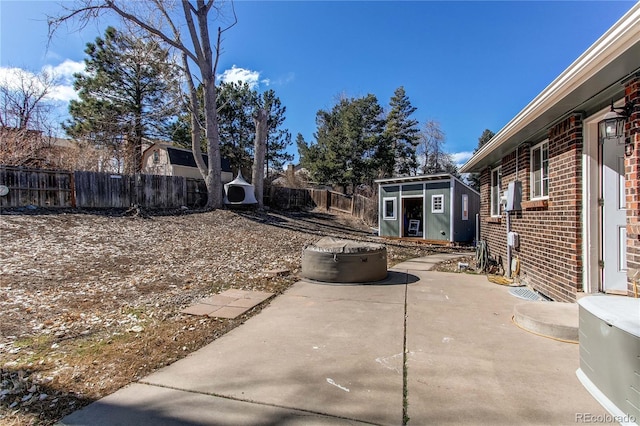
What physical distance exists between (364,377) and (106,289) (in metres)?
4.48

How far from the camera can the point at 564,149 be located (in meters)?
4.45

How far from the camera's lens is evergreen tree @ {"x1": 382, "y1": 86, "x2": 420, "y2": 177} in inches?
1102

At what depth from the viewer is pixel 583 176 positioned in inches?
160

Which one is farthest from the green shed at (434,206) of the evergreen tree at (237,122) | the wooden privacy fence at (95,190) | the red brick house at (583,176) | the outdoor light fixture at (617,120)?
the evergreen tree at (237,122)

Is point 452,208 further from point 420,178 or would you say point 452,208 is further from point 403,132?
point 403,132

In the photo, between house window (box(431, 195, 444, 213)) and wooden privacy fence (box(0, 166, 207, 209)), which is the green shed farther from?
wooden privacy fence (box(0, 166, 207, 209))

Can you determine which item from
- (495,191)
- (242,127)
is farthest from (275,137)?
(495,191)

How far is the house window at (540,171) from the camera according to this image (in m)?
5.33

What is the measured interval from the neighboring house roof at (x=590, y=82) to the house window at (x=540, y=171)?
0.27 m

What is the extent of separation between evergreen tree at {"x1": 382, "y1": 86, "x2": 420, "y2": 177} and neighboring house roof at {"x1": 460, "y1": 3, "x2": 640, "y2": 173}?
75.9 feet

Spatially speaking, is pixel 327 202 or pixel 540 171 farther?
pixel 327 202

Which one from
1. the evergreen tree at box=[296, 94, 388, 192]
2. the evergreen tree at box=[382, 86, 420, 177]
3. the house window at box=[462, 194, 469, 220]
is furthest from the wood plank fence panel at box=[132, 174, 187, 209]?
the evergreen tree at box=[382, 86, 420, 177]

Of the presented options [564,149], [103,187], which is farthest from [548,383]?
[103,187]

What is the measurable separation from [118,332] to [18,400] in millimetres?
1262
